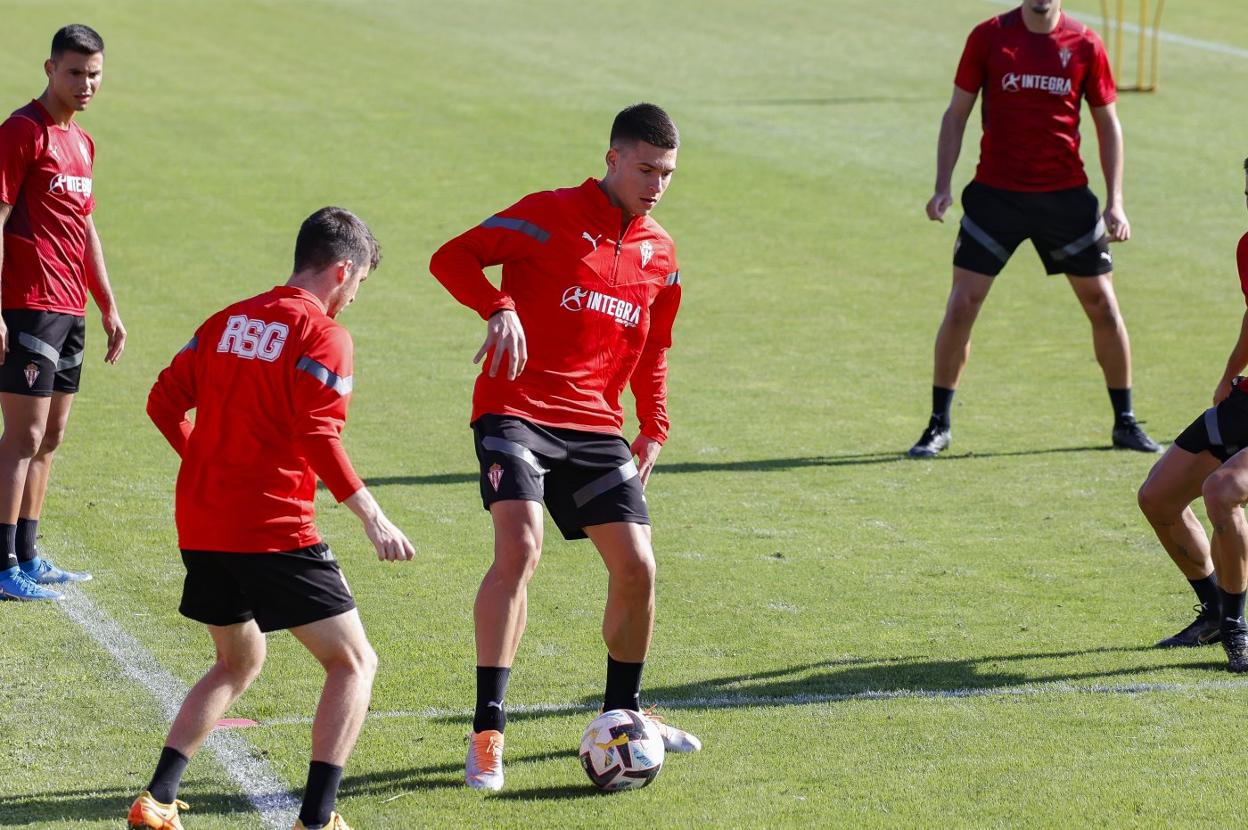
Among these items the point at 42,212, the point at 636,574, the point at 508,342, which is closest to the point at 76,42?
the point at 42,212

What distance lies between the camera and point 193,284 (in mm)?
16109

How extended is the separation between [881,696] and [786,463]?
4160 millimetres

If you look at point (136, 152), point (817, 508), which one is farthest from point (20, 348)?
point (136, 152)

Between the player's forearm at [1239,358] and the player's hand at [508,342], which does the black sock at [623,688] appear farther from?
the player's forearm at [1239,358]

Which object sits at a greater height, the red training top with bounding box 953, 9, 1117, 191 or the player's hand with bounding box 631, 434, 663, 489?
the red training top with bounding box 953, 9, 1117, 191

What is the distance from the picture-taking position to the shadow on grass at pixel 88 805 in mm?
5855

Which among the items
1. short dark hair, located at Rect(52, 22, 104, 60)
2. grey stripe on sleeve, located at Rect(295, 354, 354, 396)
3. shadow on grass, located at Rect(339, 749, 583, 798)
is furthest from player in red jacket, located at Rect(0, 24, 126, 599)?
grey stripe on sleeve, located at Rect(295, 354, 354, 396)

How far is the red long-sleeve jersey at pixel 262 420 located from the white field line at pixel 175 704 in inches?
39.0

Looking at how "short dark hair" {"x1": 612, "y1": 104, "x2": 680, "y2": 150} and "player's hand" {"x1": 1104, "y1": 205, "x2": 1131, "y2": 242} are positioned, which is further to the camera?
"player's hand" {"x1": 1104, "y1": 205, "x2": 1131, "y2": 242}

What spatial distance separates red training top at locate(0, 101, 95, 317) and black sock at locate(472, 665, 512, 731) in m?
3.26

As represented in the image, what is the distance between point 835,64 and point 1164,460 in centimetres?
2011

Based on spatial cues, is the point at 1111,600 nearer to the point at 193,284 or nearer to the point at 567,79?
the point at 193,284

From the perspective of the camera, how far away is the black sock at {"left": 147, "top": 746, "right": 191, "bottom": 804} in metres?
5.66

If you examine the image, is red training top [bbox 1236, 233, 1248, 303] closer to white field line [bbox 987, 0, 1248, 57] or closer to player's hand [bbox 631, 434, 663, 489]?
player's hand [bbox 631, 434, 663, 489]
